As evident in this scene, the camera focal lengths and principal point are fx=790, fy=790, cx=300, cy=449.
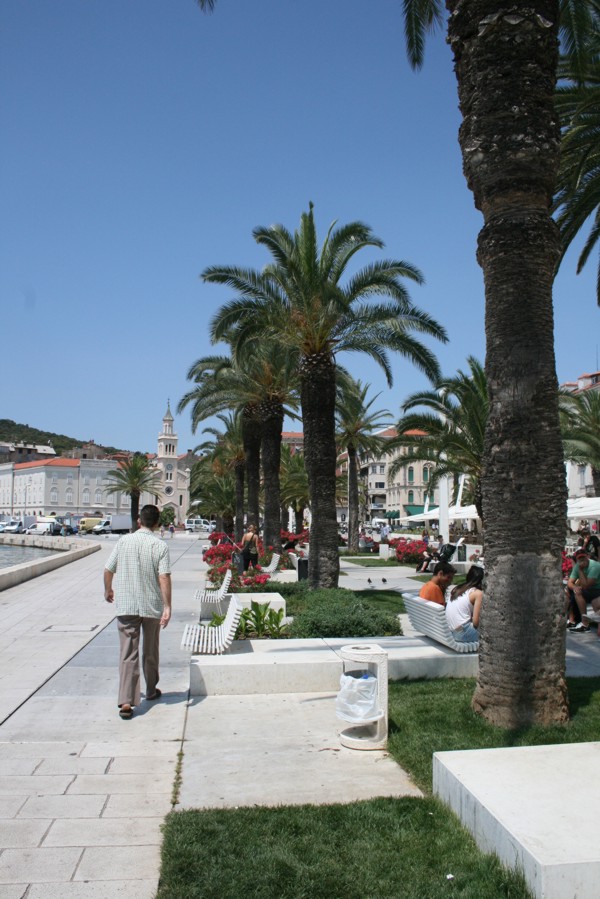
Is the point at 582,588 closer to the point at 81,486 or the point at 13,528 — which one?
the point at 13,528

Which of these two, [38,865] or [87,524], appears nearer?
[38,865]

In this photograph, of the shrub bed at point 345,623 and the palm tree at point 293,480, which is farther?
the palm tree at point 293,480

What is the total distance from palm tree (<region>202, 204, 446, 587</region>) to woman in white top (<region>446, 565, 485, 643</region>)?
6.64 meters

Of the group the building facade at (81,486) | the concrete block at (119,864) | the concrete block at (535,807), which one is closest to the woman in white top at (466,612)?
the concrete block at (535,807)

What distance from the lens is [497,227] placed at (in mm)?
6355

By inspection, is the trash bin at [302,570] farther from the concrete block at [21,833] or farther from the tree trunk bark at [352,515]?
the tree trunk bark at [352,515]

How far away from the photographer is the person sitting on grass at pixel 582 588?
37.5 feet

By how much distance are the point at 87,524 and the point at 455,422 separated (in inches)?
2789

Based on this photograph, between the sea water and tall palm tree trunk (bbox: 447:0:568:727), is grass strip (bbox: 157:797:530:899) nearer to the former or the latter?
tall palm tree trunk (bbox: 447:0:568:727)

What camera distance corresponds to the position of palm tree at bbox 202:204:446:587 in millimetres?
15484

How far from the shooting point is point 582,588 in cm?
1155

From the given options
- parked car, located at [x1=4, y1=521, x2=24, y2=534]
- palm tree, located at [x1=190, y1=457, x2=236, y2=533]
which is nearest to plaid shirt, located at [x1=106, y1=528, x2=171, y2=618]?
palm tree, located at [x1=190, y1=457, x2=236, y2=533]

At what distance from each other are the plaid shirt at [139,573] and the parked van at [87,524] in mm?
81416

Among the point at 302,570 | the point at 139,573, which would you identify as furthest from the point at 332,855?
the point at 302,570
